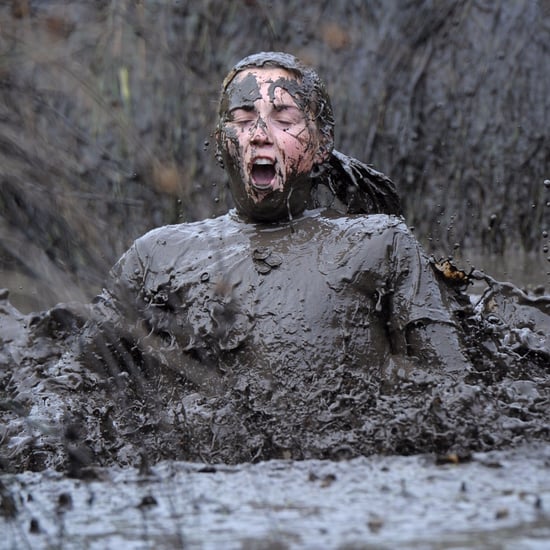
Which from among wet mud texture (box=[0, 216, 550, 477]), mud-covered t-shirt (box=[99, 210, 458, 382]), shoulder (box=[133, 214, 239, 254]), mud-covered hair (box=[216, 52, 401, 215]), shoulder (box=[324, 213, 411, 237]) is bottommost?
wet mud texture (box=[0, 216, 550, 477])

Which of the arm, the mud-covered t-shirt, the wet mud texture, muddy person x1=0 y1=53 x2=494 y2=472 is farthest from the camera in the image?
the mud-covered t-shirt

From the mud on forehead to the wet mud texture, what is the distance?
51cm

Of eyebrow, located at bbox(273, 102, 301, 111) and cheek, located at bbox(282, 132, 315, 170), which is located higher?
eyebrow, located at bbox(273, 102, 301, 111)

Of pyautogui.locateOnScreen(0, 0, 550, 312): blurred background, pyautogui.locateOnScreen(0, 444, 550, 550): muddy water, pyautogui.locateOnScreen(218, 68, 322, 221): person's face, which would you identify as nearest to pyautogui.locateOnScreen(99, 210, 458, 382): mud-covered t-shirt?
pyautogui.locateOnScreen(218, 68, 322, 221): person's face

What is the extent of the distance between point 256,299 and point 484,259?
16.3ft

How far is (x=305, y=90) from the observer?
500cm

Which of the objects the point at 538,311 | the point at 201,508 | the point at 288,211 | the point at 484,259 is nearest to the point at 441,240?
the point at 484,259

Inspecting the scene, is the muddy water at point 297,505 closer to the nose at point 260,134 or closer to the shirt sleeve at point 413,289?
the shirt sleeve at point 413,289

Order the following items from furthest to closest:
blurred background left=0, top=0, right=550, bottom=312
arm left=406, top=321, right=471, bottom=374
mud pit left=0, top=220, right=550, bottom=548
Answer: blurred background left=0, top=0, right=550, bottom=312, arm left=406, top=321, right=471, bottom=374, mud pit left=0, top=220, right=550, bottom=548

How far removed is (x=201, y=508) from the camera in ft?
10.6

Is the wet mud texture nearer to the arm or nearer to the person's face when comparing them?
the arm

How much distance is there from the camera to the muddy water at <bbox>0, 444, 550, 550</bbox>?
2.92m

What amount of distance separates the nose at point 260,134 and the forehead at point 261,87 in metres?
0.12

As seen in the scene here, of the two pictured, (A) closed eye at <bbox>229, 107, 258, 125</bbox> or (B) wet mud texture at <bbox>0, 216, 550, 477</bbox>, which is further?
(A) closed eye at <bbox>229, 107, 258, 125</bbox>
